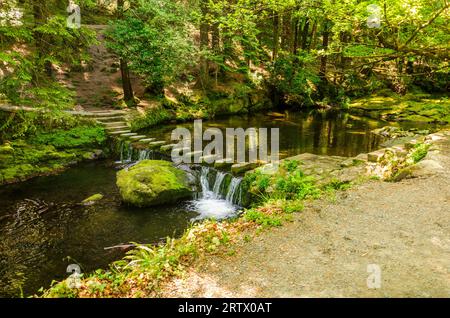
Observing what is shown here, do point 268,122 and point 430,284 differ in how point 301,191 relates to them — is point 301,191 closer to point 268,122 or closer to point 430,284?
point 430,284

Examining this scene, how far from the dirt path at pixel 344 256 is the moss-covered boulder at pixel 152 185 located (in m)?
4.54

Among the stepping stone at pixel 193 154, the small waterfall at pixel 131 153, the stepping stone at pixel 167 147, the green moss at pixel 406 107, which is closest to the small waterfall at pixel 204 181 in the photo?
the stepping stone at pixel 193 154

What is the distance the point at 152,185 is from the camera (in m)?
9.41

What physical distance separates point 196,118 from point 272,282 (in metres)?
15.4

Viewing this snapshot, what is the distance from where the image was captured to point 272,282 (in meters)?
3.95

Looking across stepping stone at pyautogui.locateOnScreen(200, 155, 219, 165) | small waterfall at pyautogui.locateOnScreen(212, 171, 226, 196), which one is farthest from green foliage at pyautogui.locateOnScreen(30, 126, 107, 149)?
small waterfall at pyautogui.locateOnScreen(212, 171, 226, 196)

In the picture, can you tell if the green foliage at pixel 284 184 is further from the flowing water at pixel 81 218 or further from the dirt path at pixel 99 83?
the dirt path at pixel 99 83

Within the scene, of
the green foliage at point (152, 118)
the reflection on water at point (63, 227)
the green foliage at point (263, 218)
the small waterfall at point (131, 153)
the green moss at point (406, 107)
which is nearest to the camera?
the green foliage at point (263, 218)

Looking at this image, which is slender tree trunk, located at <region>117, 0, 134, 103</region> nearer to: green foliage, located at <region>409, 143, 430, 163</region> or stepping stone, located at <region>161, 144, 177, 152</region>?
stepping stone, located at <region>161, 144, 177, 152</region>

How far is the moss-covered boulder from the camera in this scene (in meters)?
9.19

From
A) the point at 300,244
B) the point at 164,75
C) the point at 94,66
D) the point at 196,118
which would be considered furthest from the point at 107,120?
the point at 300,244

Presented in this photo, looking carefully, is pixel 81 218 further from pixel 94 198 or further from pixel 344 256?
pixel 344 256

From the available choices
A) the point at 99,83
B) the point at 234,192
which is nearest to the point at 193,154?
the point at 234,192

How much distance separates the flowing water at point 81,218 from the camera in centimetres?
658
